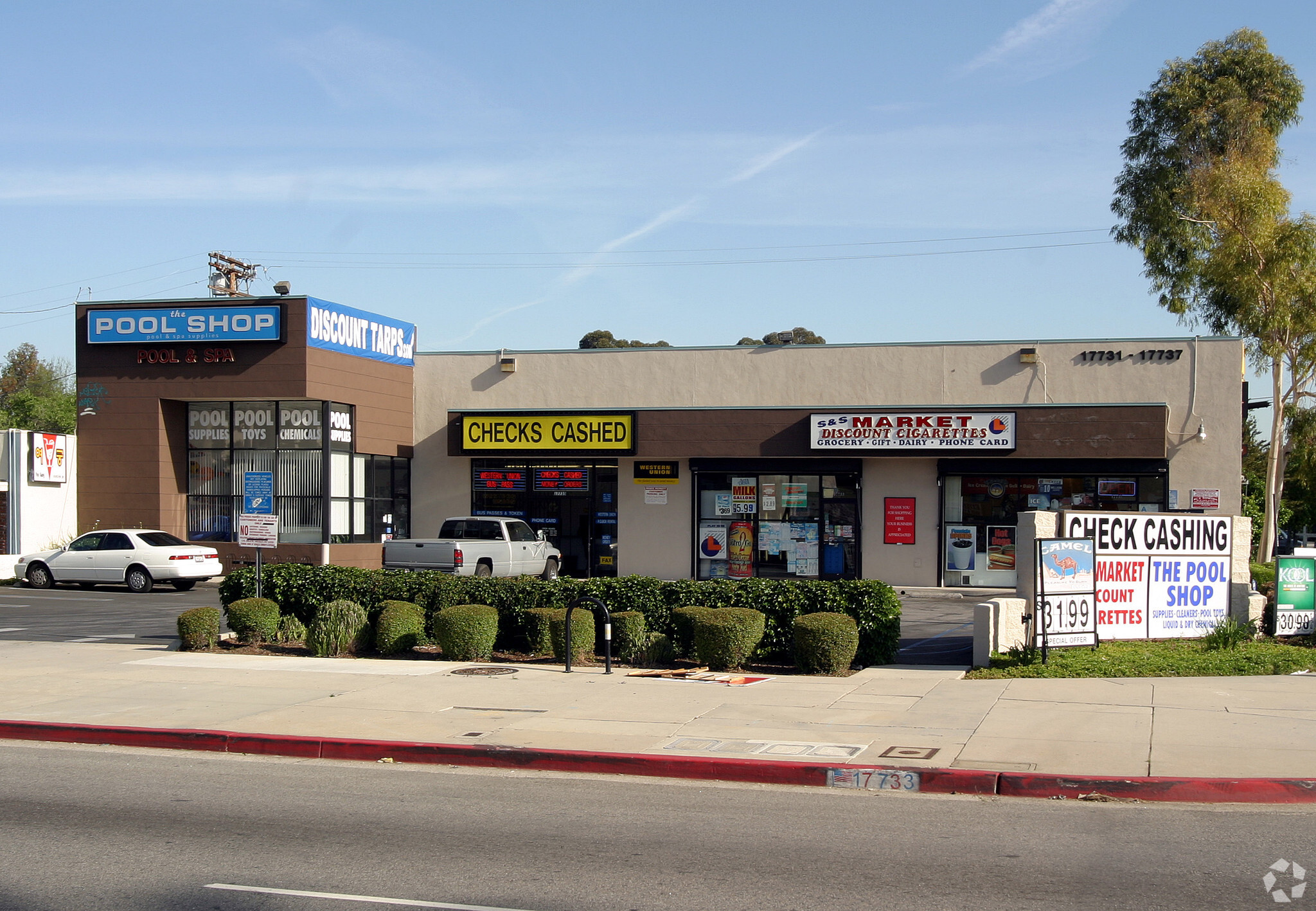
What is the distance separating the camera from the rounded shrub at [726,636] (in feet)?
46.9

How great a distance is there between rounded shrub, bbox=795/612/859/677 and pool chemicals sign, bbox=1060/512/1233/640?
3056 mm

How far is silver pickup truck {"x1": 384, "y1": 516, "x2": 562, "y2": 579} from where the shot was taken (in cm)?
2472

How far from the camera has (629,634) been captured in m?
15.0

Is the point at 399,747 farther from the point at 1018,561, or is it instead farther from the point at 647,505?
the point at 647,505

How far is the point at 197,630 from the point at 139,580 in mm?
11768

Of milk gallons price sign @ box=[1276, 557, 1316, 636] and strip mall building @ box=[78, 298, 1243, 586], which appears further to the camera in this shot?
strip mall building @ box=[78, 298, 1243, 586]

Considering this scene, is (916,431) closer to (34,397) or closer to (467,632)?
(467,632)

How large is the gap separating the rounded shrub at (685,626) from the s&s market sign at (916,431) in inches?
527

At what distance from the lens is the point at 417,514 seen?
31625 millimetres

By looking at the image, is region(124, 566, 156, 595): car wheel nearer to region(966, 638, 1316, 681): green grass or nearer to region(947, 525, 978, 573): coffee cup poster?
region(947, 525, 978, 573): coffee cup poster

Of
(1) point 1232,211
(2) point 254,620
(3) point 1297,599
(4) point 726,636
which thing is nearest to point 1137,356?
(1) point 1232,211

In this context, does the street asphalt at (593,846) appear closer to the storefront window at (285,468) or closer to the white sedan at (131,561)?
the white sedan at (131,561)

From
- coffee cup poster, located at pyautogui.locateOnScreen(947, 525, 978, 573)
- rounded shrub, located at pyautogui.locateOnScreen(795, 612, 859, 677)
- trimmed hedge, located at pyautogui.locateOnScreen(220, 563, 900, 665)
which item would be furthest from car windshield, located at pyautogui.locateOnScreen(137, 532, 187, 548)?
rounded shrub, located at pyautogui.locateOnScreen(795, 612, 859, 677)

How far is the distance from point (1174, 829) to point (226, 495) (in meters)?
26.3
